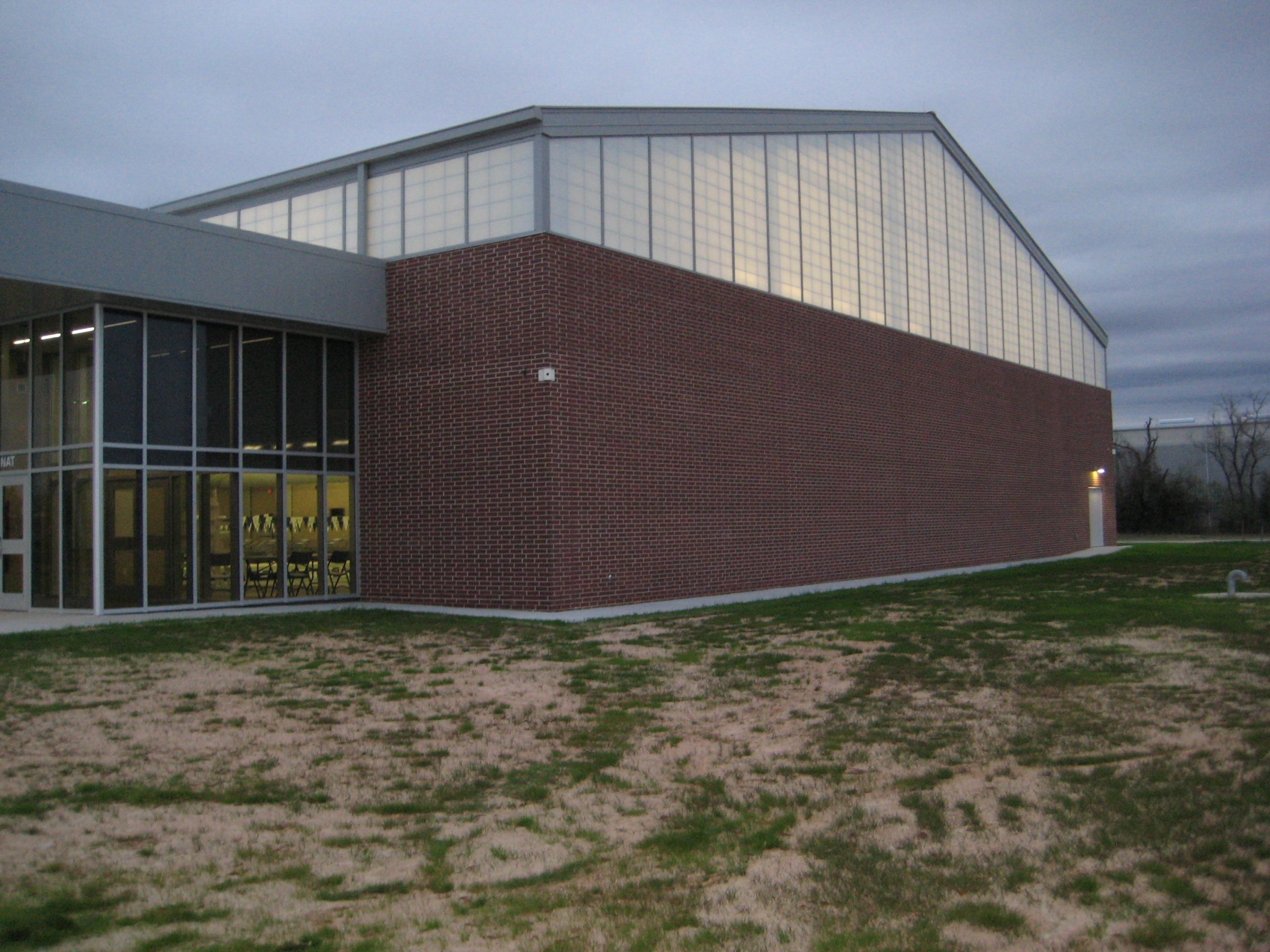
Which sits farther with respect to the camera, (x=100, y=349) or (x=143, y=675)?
(x=100, y=349)

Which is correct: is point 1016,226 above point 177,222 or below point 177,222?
above

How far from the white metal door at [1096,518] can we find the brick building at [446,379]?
62.0 ft

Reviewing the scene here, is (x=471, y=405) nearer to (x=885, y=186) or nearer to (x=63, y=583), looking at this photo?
(x=63, y=583)

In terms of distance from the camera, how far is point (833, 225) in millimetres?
24984

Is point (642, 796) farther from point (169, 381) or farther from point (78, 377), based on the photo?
point (78, 377)

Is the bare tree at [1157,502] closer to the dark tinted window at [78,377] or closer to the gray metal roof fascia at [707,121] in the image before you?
the gray metal roof fascia at [707,121]

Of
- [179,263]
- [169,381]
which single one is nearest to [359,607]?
[169,381]

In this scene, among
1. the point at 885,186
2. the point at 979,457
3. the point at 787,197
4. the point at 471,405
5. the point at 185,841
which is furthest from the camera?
the point at 979,457

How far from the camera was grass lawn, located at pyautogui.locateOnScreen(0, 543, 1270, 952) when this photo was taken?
4.76 metres

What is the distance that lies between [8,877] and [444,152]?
15.1 metres

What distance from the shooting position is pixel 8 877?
5.30m

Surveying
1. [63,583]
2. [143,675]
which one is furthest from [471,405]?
[143,675]

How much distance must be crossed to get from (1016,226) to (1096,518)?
11382 millimetres

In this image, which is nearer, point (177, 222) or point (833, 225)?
point (177, 222)
